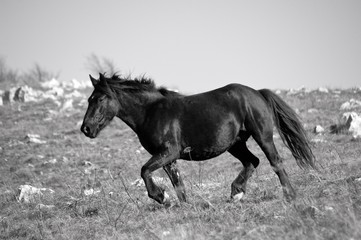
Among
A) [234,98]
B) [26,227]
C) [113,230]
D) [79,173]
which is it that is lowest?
[79,173]

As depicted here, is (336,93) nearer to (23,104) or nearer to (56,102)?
(56,102)

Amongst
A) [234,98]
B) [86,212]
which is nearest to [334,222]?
[234,98]

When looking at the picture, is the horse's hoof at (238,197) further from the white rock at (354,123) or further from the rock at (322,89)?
the rock at (322,89)

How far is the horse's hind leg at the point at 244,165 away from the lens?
639 centimetres

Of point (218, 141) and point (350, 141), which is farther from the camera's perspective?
point (350, 141)

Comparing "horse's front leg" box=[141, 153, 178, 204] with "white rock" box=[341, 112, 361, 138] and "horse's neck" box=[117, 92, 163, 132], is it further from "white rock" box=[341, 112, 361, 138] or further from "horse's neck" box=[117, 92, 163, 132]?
"white rock" box=[341, 112, 361, 138]

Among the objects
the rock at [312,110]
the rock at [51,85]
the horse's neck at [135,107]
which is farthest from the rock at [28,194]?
the rock at [51,85]

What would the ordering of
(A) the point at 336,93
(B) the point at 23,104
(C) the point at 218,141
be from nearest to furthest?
1. (C) the point at 218,141
2. (A) the point at 336,93
3. (B) the point at 23,104

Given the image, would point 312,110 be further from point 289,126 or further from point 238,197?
point 238,197

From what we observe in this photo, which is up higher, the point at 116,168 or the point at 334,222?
the point at 334,222

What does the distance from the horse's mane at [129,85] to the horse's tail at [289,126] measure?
5.35ft

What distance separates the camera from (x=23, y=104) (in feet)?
72.0

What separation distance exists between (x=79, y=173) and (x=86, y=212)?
543cm

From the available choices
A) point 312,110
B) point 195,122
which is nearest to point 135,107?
point 195,122
